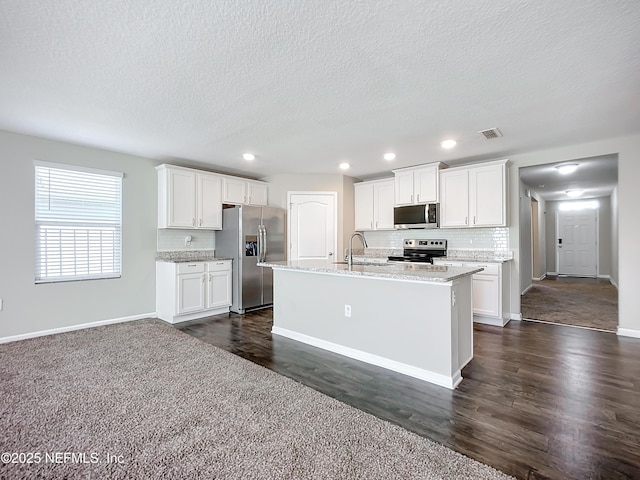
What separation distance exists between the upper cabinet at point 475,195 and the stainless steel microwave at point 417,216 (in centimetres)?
11

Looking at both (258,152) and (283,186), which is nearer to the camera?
(258,152)

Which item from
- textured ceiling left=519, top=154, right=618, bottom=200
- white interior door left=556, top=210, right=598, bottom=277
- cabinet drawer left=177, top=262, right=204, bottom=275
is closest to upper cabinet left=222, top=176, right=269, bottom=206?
cabinet drawer left=177, top=262, right=204, bottom=275

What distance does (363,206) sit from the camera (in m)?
5.94

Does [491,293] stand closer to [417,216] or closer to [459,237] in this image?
[459,237]

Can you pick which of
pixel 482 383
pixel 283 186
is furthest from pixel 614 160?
pixel 283 186

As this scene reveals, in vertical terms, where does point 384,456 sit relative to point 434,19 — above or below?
below

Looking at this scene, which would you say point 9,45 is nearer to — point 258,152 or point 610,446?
point 258,152

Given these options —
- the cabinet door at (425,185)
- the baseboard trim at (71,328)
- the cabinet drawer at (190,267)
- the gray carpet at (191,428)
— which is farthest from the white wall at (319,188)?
the gray carpet at (191,428)

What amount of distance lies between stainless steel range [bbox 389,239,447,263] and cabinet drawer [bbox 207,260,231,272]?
267 centimetres

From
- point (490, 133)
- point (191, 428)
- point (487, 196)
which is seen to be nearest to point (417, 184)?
point (487, 196)

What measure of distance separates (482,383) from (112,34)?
3.56m

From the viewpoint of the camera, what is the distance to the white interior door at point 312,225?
5754 millimetres

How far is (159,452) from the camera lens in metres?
1.74

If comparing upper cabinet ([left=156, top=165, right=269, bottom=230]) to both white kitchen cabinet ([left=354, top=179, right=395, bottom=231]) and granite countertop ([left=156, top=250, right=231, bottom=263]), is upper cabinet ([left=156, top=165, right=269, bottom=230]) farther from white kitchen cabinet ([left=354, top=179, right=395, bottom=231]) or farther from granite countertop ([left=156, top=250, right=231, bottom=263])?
white kitchen cabinet ([left=354, top=179, right=395, bottom=231])
